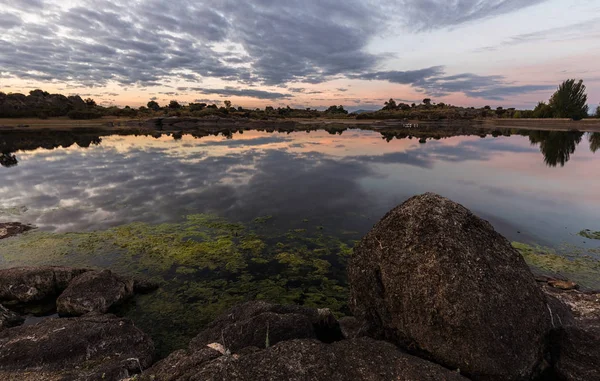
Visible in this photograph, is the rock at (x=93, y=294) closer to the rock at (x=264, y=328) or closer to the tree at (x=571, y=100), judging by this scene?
the rock at (x=264, y=328)

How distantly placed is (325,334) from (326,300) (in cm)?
371

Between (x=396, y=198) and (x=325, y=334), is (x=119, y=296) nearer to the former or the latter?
(x=325, y=334)

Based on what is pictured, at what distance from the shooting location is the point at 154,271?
611 inches

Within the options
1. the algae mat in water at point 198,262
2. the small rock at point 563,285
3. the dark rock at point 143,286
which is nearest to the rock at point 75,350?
the algae mat in water at point 198,262

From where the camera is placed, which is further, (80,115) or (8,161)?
(80,115)

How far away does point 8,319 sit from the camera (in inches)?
435

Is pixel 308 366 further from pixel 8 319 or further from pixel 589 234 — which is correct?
pixel 589 234

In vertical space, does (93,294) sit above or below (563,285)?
above

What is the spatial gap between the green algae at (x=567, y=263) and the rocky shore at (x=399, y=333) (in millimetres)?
7013

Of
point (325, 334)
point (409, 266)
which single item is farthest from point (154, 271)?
point (409, 266)

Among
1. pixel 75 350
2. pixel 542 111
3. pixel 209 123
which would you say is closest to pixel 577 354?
pixel 75 350

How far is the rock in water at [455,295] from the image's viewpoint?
21.6 ft

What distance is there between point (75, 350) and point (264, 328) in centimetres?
548

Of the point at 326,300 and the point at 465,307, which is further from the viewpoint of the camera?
the point at 326,300
